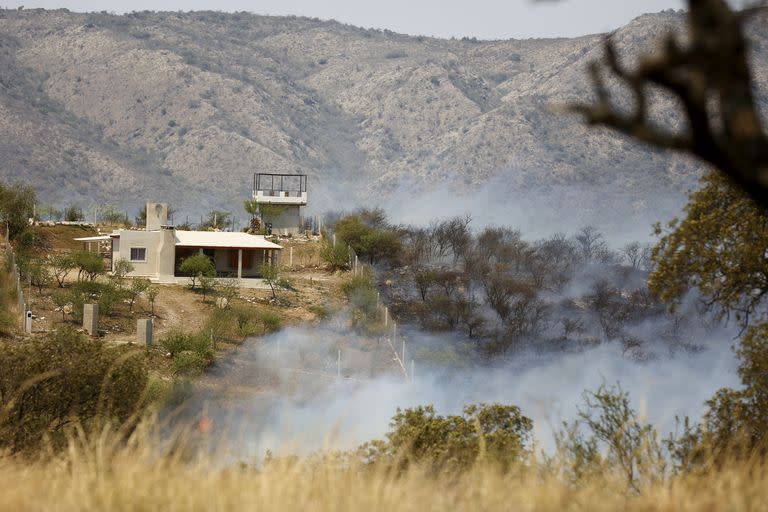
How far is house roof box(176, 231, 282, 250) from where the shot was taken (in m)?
60.2

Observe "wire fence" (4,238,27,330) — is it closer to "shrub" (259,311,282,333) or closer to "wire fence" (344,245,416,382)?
"shrub" (259,311,282,333)

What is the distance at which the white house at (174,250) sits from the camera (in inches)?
2320

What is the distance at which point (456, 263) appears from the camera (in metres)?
81.8

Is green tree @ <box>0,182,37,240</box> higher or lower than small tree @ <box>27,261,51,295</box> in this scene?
higher

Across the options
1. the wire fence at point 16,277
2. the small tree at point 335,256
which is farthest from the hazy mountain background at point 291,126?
the wire fence at point 16,277

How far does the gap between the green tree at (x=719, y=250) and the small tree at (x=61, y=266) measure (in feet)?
139

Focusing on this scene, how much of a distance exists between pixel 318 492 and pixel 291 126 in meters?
161

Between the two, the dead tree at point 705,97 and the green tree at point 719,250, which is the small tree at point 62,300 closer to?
the green tree at point 719,250

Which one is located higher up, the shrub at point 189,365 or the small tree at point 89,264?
the small tree at point 89,264

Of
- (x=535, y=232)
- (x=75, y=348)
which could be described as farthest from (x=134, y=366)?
(x=535, y=232)

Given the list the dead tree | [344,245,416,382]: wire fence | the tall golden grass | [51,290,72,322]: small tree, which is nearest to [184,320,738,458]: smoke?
[344,245,416,382]: wire fence

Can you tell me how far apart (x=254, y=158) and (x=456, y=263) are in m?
68.1

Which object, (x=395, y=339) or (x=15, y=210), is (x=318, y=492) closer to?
(x=395, y=339)

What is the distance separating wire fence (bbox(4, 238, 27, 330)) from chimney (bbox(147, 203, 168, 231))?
23.6ft
